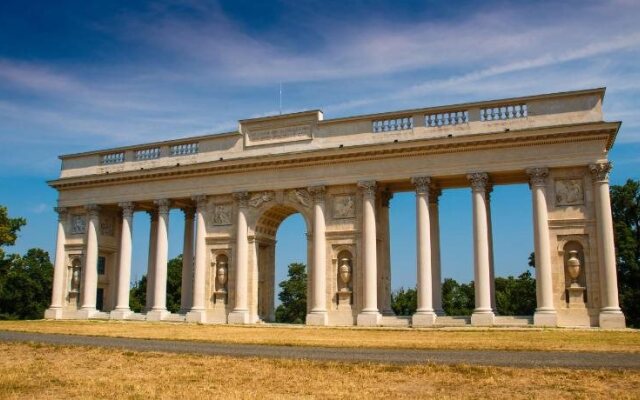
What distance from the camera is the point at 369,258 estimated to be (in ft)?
156

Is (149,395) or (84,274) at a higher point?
(84,274)

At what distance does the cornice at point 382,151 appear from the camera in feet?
140

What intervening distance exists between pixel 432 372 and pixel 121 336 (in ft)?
66.0

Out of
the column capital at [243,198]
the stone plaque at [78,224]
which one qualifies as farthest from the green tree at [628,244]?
the stone plaque at [78,224]

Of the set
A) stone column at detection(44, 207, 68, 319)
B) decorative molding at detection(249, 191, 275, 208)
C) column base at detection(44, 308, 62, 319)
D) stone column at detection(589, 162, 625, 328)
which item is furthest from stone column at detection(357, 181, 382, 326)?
stone column at detection(44, 207, 68, 319)

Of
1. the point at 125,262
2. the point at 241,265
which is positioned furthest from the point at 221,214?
the point at 125,262

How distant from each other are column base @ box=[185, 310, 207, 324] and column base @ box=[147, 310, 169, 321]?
2592 millimetres

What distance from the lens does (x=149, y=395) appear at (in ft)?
47.6

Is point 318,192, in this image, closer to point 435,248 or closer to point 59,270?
point 435,248

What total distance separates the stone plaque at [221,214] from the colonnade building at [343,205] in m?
0.11

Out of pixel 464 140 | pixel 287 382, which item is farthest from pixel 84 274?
pixel 287 382

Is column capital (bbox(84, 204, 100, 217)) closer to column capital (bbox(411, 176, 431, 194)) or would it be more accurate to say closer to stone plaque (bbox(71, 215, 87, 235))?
stone plaque (bbox(71, 215, 87, 235))

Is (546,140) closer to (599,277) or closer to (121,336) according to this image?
(599,277)

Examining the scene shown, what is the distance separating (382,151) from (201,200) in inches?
655
